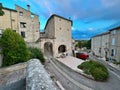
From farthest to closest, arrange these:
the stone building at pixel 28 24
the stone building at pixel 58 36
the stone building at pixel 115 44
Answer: the stone building at pixel 115 44 → the stone building at pixel 58 36 → the stone building at pixel 28 24

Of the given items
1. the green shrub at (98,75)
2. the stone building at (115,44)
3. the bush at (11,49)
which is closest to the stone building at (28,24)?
the bush at (11,49)

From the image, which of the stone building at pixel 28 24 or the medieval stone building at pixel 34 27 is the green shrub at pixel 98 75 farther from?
the stone building at pixel 28 24

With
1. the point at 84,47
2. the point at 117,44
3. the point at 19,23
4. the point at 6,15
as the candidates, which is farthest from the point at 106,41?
the point at 84,47

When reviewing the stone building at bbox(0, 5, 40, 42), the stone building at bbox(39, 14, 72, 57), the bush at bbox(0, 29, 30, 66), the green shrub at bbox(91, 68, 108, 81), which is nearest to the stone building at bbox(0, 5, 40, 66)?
the stone building at bbox(0, 5, 40, 42)

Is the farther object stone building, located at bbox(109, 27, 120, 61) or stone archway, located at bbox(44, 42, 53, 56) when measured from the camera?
stone archway, located at bbox(44, 42, 53, 56)

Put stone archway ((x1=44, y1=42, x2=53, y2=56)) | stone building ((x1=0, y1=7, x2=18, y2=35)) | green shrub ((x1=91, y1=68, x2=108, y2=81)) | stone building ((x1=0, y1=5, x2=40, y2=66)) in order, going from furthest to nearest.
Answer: stone archway ((x1=44, y1=42, x2=53, y2=56))
stone building ((x1=0, y1=5, x2=40, y2=66))
stone building ((x1=0, y1=7, x2=18, y2=35))
green shrub ((x1=91, y1=68, x2=108, y2=81))

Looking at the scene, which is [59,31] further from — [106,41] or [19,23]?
[106,41]

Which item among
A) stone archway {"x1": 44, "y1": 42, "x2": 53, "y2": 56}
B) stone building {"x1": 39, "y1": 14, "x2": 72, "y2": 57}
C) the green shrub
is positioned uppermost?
stone building {"x1": 39, "y1": 14, "x2": 72, "y2": 57}

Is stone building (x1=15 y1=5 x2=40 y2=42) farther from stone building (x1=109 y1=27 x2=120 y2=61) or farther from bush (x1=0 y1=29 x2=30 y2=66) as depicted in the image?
stone building (x1=109 y1=27 x2=120 y2=61)

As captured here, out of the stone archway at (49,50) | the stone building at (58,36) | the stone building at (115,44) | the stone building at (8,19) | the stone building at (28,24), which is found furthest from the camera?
the stone archway at (49,50)

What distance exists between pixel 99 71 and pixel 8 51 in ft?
40.7

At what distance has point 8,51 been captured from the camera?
12844 millimetres

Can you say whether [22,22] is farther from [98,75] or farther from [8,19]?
[98,75]

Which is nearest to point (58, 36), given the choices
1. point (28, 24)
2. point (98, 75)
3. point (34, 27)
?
point (34, 27)
